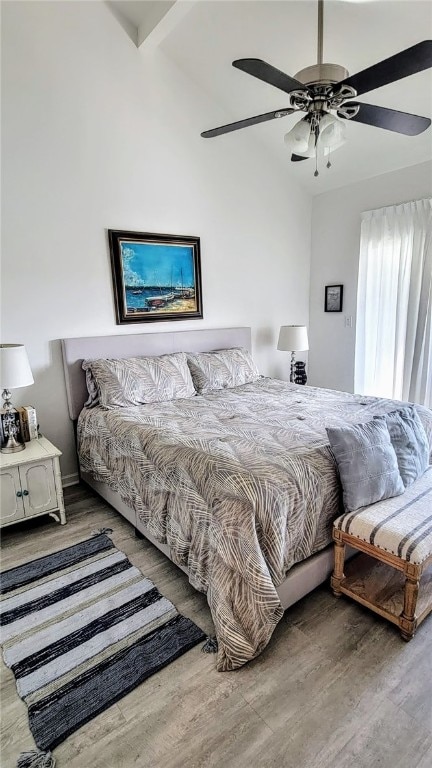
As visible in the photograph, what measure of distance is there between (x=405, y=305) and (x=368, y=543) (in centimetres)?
275

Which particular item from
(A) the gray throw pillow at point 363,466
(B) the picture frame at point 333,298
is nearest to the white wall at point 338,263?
(B) the picture frame at point 333,298

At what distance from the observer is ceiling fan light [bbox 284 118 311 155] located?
1979mm

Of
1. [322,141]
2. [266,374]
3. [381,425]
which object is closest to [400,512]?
[381,425]

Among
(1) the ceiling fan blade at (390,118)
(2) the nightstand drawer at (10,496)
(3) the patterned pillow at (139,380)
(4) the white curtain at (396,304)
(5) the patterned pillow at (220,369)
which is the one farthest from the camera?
(4) the white curtain at (396,304)

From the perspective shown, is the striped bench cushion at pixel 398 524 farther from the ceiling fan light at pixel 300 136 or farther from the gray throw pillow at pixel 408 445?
the ceiling fan light at pixel 300 136

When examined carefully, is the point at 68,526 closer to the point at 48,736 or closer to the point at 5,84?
the point at 48,736

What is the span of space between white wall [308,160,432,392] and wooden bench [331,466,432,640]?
2.66m

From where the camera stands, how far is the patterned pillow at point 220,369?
132 inches

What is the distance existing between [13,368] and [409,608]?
2.43m

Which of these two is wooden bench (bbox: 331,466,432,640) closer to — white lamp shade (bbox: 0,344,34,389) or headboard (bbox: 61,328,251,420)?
white lamp shade (bbox: 0,344,34,389)

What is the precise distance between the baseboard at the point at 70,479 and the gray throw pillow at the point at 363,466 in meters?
2.23

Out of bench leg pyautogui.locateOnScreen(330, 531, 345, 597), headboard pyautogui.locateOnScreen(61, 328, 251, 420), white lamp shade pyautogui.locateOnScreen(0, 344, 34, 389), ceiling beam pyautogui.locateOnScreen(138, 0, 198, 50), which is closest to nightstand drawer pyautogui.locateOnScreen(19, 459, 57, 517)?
white lamp shade pyautogui.locateOnScreen(0, 344, 34, 389)

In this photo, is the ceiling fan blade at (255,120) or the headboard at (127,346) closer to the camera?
the ceiling fan blade at (255,120)

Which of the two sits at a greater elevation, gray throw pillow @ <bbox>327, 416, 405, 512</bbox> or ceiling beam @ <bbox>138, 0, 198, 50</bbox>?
ceiling beam @ <bbox>138, 0, 198, 50</bbox>
